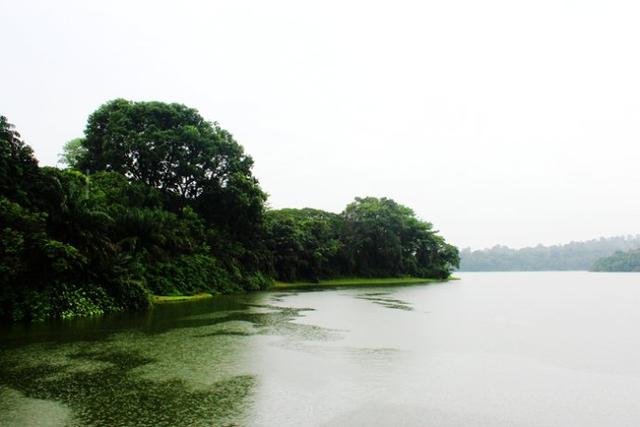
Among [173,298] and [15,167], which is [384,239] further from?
[15,167]

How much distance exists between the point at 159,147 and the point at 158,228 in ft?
31.5

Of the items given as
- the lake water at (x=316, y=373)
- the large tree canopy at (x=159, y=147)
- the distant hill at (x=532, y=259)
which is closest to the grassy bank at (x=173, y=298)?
the lake water at (x=316, y=373)

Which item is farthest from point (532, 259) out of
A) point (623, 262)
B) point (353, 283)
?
point (353, 283)

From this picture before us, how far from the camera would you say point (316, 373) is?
10242 mm

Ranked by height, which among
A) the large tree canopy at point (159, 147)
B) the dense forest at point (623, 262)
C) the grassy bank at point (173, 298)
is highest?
the large tree canopy at point (159, 147)

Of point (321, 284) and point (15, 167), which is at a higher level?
point (15, 167)

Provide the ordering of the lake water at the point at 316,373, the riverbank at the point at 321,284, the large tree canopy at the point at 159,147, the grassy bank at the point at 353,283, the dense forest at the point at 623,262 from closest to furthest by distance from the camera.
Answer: the lake water at the point at 316,373
the riverbank at the point at 321,284
the large tree canopy at the point at 159,147
the grassy bank at the point at 353,283
the dense forest at the point at 623,262

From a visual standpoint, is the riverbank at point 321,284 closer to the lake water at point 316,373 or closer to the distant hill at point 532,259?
the lake water at point 316,373

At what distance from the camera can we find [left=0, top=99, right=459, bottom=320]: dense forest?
59.7 feet

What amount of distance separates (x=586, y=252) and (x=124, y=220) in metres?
180

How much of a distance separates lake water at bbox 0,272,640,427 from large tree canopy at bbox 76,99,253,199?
22050 mm

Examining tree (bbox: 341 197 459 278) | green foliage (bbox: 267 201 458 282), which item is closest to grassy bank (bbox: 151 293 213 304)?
green foliage (bbox: 267 201 458 282)

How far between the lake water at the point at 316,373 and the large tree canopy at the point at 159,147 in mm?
22050

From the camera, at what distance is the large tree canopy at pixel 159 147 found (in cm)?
3728
